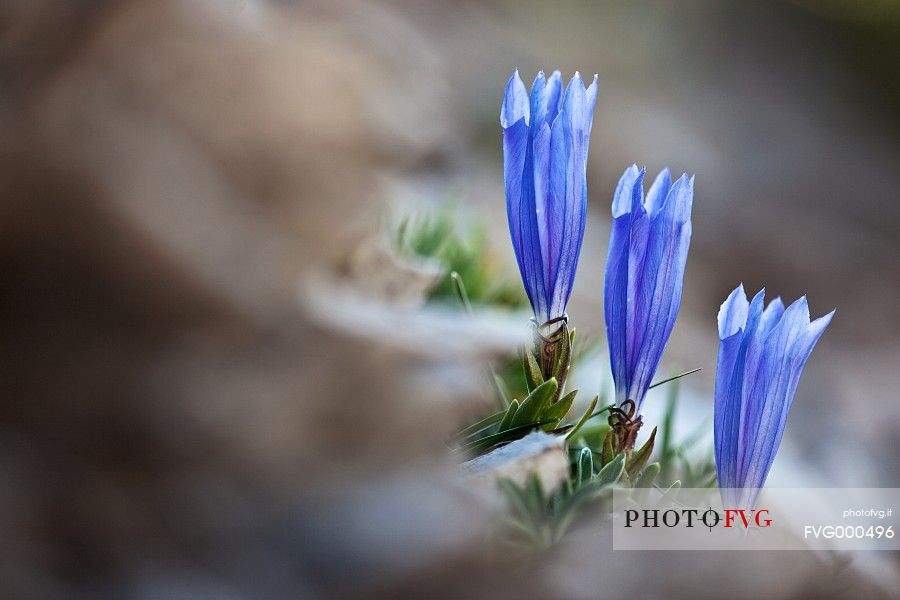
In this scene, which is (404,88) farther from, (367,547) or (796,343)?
(796,343)

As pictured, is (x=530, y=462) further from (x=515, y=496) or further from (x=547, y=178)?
(x=547, y=178)

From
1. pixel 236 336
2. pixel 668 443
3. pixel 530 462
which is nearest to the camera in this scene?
pixel 530 462

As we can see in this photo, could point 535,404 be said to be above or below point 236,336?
below

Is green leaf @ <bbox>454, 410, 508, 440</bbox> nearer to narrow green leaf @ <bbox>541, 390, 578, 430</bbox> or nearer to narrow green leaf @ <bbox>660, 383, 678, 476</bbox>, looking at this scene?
narrow green leaf @ <bbox>541, 390, 578, 430</bbox>

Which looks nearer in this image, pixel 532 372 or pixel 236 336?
pixel 532 372

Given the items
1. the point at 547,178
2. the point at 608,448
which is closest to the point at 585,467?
the point at 608,448

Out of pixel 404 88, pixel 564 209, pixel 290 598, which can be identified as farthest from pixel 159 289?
pixel 404 88

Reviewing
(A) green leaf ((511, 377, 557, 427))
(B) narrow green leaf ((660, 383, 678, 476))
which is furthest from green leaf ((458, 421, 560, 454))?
(B) narrow green leaf ((660, 383, 678, 476))

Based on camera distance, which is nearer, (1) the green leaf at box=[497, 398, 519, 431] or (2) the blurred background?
(1) the green leaf at box=[497, 398, 519, 431]
